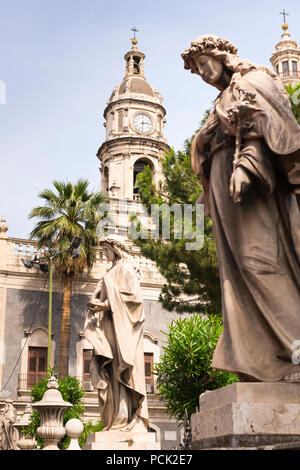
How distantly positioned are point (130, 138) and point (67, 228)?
15.5 m

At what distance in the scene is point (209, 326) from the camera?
1873 cm

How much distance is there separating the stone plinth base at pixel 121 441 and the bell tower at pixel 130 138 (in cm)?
3398

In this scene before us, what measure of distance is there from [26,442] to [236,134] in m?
11.9

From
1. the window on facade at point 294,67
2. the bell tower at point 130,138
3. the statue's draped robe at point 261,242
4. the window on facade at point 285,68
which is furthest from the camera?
the window on facade at point 285,68

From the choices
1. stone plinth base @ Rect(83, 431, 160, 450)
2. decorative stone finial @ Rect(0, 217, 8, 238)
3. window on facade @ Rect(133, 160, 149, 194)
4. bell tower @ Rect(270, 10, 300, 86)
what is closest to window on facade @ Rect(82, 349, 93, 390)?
decorative stone finial @ Rect(0, 217, 8, 238)

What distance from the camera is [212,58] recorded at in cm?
394

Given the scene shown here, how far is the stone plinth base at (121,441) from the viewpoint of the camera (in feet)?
23.1

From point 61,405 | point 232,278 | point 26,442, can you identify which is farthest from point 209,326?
point 232,278

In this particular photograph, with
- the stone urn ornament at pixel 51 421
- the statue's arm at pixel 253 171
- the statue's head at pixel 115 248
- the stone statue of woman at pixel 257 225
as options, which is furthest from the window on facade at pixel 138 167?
the statue's arm at pixel 253 171

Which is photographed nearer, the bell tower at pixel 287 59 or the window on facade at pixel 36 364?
the window on facade at pixel 36 364

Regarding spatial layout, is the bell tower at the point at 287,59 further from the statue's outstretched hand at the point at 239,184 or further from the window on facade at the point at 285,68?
the statue's outstretched hand at the point at 239,184

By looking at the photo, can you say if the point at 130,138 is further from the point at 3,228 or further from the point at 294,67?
the point at 294,67
